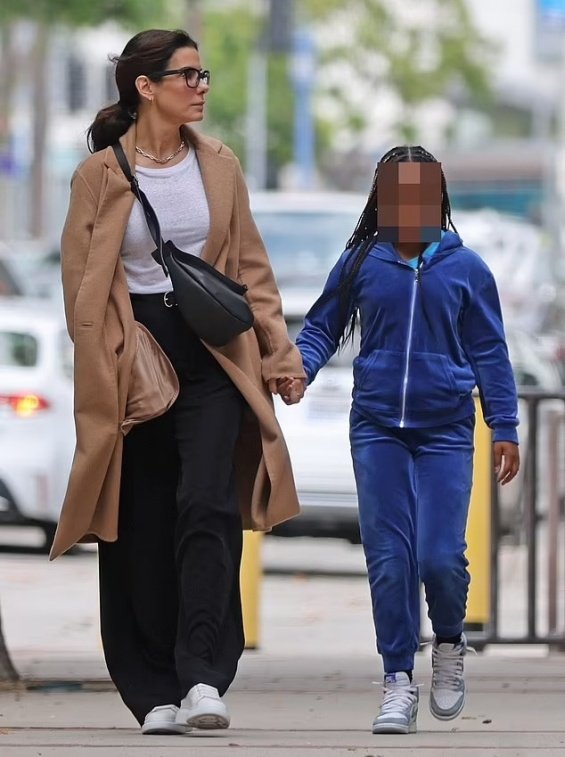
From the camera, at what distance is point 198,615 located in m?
5.05

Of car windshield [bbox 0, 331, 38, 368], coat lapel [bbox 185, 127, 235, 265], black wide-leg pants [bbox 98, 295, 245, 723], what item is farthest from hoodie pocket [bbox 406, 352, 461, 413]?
car windshield [bbox 0, 331, 38, 368]

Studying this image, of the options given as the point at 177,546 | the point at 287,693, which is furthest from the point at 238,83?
the point at 177,546

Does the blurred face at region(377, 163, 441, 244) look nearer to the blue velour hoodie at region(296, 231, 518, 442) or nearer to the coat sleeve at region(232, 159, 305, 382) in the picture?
the blue velour hoodie at region(296, 231, 518, 442)

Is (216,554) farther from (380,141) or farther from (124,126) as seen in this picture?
(380,141)

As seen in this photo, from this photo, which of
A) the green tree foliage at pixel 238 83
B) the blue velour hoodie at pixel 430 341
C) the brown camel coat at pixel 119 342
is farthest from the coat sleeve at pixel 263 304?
the green tree foliage at pixel 238 83

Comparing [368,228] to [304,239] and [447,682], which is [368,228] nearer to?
[447,682]

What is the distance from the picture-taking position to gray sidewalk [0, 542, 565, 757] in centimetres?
502

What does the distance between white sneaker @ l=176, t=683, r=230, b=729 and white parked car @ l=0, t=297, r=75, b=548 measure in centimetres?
596

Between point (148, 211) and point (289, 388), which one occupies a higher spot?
point (148, 211)

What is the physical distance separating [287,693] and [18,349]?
506cm

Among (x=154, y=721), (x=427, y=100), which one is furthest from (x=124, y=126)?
(x=427, y=100)

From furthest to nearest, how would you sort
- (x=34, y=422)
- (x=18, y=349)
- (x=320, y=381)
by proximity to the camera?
(x=18, y=349) → (x=34, y=422) → (x=320, y=381)

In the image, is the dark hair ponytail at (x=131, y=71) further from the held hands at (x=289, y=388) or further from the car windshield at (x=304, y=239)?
the car windshield at (x=304, y=239)

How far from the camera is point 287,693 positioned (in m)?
6.59
